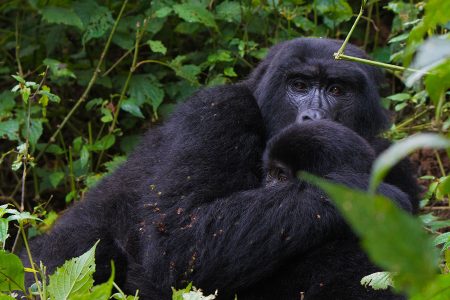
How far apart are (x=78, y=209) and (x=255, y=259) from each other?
1.41 m

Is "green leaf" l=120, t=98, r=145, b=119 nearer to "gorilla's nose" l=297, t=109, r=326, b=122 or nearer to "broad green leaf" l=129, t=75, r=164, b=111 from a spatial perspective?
"broad green leaf" l=129, t=75, r=164, b=111

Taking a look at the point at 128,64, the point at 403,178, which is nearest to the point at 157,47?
the point at 128,64

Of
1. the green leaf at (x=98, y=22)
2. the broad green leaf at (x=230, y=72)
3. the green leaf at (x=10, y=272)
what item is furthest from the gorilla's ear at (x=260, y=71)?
the green leaf at (x=10, y=272)

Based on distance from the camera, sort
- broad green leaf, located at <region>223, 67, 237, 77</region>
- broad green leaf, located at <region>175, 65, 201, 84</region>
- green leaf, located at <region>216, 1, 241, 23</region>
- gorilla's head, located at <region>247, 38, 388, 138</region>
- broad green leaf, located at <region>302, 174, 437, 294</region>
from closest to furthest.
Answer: broad green leaf, located at <region>302, 174, 437, 294</region>
gorilla's head, located at <region>247, 38, 388, 138</region>
broad green leaf, located at <region>223, 67, 237, 77</region>
broad green leaf, located at <region>175, 65, 201, 84</region>
green leaf, located at <region>216, 1, 241, 23</region>

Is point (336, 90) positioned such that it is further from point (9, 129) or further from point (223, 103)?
point (9, 129)

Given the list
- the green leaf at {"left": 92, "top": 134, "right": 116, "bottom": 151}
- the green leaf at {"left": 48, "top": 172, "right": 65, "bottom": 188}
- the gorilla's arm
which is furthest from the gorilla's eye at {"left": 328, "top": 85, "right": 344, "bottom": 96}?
the green leaf at {"left": 48, "top": 172, "right": 65, "bottom": 188}

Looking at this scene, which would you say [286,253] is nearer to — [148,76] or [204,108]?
[204,108]

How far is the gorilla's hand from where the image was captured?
3.34 m

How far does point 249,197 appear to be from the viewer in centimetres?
338

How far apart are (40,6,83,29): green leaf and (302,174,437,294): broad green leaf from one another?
15.6 ft

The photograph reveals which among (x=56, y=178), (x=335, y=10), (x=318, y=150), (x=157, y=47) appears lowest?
(x=56, y=178)

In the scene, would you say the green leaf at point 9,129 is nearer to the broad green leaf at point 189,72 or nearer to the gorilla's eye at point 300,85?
the broad green leaf at point 189,72

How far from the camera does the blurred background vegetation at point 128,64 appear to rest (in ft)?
17.6

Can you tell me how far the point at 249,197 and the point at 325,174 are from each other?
37cm
